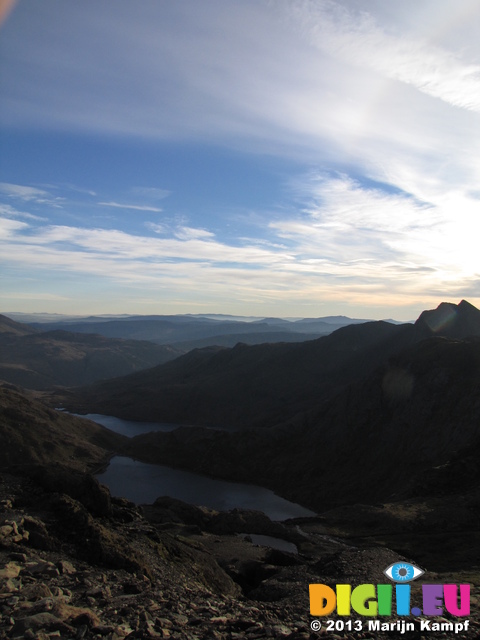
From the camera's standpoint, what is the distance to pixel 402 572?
28.2m

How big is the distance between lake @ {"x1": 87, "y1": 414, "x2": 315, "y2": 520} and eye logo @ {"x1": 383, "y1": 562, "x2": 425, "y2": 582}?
2875 cm

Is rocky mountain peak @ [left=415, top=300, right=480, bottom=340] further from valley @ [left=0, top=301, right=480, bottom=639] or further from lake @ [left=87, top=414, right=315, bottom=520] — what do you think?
lake @ [left=87, top=414, right=315, bottom=520]

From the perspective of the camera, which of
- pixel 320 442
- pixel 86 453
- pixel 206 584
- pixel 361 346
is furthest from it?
pixel 361 346

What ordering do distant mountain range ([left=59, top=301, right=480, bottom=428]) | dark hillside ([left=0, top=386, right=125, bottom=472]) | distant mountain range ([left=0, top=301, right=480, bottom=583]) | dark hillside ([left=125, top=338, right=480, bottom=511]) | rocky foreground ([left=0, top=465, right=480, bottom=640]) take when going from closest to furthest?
1. rocky foreground ([left=0, top=465, right=480, bottom=640])
2. distant mountain range ([left=0, top=301, right=480, bottom=583])
3. dark hillside ([left=125, top=338, right=480, bottom=511])
4. dark hillside ([left=0, top=386, right=125, bottom=472])
5. distant mountain range ([left=59, top=301, right=480, bottom=428])

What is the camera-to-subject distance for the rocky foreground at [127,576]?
12305mm

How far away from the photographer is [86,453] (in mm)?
81250

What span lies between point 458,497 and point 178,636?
1630 inches

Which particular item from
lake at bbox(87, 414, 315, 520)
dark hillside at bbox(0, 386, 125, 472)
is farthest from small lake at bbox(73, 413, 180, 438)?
lake at bbox(87, 414, 315, 520)

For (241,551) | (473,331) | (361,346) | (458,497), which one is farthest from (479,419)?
(361,346)

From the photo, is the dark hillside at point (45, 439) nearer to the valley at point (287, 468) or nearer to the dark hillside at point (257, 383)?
the valley at point (287, 468)

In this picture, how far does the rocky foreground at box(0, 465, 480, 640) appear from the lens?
40.4ft

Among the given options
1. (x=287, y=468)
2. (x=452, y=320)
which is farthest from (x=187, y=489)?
(x=452, y=320)

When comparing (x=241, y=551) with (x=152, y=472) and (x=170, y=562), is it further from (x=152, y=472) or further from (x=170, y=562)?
(x=152, y=472)

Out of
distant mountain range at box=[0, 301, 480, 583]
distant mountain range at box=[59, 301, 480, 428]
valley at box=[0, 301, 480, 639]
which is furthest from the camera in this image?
distant mountain range at box=[59, 301, 480, 428]
